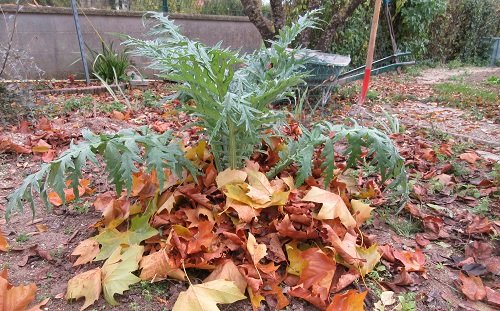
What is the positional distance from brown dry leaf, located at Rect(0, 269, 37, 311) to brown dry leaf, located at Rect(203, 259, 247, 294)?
54 cm

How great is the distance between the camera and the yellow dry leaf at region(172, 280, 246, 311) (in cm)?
114

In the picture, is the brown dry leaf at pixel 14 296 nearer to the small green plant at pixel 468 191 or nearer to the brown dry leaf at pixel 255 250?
the brown dry leaf at pixel 255 250

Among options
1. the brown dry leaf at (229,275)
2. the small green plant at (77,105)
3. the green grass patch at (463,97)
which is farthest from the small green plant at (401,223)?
the green grass patch at (463,97)

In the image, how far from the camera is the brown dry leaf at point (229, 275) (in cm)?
128

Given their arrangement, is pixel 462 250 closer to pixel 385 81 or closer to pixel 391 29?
pixel 385 81

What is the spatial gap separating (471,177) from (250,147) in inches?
57.8

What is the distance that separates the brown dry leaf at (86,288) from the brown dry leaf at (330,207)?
0.78 metres

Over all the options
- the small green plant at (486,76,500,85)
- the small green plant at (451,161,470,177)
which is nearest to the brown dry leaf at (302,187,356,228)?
the small green plant at (451,161,470,177)

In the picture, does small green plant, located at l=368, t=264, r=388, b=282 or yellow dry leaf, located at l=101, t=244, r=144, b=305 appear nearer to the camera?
yellow dry leaf, located at l=101, t=244, r=144, b=305

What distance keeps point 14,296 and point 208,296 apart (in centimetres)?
58

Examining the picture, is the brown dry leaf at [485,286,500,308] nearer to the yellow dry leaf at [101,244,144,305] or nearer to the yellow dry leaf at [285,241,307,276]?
the yellow dry leaf at [285,241,307,276]

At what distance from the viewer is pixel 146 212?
1525 mm

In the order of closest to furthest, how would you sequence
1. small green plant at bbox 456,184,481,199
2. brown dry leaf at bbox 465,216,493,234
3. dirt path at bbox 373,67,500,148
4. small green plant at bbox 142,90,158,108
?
brown dry leaf at bbox 465,216,493,234 → small green plant at bbox 456,184,481,199 → dirt path at bbox 373,67,500,148 → small green plant at bbox 142,90,158,108

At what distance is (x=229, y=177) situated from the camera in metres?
1.52
